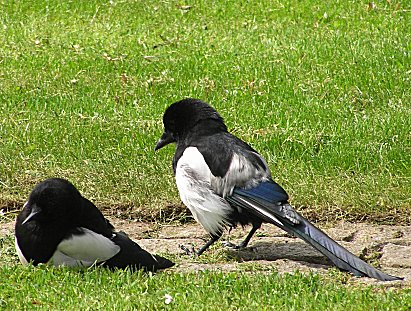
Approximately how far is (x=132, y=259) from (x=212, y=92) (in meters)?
3.33

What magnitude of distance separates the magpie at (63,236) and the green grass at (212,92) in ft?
4.39

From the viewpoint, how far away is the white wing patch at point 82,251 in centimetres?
462

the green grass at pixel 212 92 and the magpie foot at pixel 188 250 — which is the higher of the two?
the green grass at pixel 212 92

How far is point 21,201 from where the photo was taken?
6164mm

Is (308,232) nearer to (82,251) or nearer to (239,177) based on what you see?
(239,177)

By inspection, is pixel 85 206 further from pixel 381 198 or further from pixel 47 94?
pixel 47 94

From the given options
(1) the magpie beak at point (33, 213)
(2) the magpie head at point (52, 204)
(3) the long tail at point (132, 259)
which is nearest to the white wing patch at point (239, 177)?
(3) the long tail at point (132, 259)

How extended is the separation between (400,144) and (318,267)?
1.95 meters

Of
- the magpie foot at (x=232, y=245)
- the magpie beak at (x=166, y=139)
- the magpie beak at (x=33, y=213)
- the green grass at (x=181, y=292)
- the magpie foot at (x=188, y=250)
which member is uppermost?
the magpie beak at (x=33, y=213)

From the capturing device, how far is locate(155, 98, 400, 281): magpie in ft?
16.4

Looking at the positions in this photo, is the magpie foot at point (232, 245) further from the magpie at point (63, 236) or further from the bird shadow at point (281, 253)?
the magpie at point (63, 236)

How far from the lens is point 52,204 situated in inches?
181

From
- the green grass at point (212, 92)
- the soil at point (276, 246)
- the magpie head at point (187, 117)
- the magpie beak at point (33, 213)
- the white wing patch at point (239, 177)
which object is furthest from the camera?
the green grass at point (212, 92)

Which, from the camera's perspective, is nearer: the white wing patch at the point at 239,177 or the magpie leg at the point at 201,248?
the white wing patch at the point at 239,177
